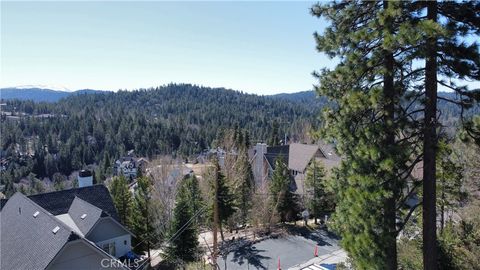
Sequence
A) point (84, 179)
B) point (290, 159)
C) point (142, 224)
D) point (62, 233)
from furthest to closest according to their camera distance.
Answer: point (290, 159) < point (84, 179) < point (142, 224) < point (62, 233)

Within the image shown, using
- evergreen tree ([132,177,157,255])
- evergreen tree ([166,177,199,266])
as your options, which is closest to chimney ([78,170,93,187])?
evergreen tree ([132,177,157,255])

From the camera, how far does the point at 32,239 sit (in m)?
15.9

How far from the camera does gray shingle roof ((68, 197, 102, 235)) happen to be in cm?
2161

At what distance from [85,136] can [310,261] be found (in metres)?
125

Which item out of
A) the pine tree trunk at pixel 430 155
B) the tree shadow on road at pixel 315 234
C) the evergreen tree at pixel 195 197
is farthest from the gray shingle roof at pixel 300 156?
the pine tree trunk at pixel 430 155

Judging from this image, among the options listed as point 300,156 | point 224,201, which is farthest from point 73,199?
point 300,156

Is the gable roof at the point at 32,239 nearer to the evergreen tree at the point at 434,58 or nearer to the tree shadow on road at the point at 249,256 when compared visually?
the tree shadow on road at the point at 249,256

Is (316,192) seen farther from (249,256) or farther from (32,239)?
(32,239)

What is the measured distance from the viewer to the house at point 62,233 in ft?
48.0

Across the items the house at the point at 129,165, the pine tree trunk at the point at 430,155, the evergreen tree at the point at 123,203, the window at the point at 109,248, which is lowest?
the house at the point at 129,165

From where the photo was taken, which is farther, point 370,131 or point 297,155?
point 297,155

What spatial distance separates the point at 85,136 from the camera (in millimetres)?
129375

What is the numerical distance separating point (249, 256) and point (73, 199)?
1366cm

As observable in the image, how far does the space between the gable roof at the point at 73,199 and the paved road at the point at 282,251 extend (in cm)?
921
